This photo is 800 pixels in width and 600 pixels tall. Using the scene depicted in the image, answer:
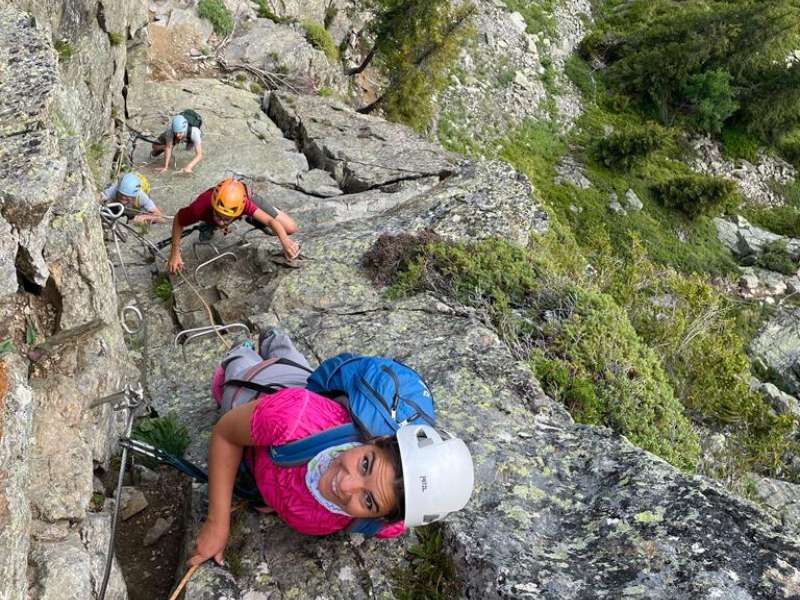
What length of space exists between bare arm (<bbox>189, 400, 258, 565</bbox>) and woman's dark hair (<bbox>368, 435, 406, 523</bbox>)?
3.30ft

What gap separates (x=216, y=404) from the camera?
6035 millimetres

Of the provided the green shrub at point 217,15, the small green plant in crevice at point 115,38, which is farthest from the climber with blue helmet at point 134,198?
the green shrub at point 217,15

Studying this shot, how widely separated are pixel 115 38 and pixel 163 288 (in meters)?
6.90

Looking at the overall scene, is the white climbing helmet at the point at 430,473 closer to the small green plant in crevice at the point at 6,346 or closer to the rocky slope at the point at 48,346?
the rocky slope at the point at 48,346

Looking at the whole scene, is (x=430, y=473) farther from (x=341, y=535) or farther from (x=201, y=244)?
(x=201, y=244)

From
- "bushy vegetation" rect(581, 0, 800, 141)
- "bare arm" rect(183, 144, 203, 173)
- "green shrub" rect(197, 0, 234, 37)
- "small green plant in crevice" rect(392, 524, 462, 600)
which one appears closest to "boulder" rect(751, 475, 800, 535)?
"small green plant in crevice" rect(392, 524, 462, 600)

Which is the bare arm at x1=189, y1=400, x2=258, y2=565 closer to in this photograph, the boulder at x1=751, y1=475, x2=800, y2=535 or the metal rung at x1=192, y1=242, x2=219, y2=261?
the metal rung at x1=192, y1=242, x2=219, y2=261

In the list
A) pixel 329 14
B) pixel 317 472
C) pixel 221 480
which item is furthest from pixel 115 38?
pixel 329 14

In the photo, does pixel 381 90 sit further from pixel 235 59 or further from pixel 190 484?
pixel 190 484

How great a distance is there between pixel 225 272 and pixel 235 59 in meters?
12.1

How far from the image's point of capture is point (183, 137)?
1222cm

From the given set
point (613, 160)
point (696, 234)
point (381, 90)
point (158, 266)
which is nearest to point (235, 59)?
point (381, 90)

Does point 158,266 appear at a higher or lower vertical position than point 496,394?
lower

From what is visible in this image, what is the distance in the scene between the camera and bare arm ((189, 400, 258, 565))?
3885 millimetres
